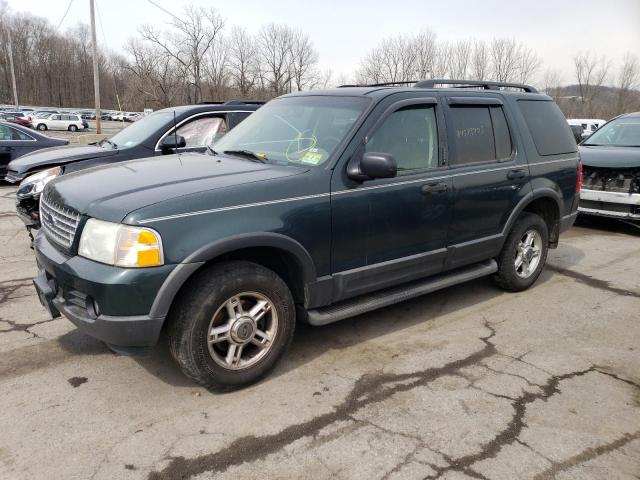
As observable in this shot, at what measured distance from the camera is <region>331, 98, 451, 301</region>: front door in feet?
12.0

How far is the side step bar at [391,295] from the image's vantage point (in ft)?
12.0

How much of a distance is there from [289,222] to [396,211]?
3.11 feet

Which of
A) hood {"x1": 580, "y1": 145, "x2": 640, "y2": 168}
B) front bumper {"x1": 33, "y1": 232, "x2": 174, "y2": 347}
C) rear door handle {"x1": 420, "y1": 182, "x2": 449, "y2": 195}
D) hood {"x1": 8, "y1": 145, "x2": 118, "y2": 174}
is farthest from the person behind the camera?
hood {"x1": 580, "y1": 145, "x2": 640, "y2": 168}

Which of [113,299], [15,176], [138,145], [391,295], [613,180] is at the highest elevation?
[138,145]

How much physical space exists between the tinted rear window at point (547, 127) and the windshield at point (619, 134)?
164 inches

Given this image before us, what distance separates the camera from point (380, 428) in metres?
2.97

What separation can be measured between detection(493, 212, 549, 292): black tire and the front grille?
3.85 meters

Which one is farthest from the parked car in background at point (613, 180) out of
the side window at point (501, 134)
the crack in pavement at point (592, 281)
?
the side window at point (501, 134)

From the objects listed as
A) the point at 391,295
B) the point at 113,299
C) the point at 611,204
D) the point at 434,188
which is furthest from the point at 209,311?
the point at 611,204

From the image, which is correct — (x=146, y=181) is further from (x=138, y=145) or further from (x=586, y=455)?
(x=138, y=145)

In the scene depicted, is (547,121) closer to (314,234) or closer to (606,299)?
(606,299)

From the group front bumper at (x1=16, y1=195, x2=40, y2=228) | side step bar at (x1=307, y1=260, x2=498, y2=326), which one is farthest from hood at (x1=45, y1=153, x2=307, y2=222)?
front bumper at (x1=16, y1=195, x2=40, y2=228)

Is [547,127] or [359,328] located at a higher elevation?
[547,127]

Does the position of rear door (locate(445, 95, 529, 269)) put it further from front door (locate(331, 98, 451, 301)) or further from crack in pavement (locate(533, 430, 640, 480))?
crack in pavement (locate(533, 430, 640, 480))
